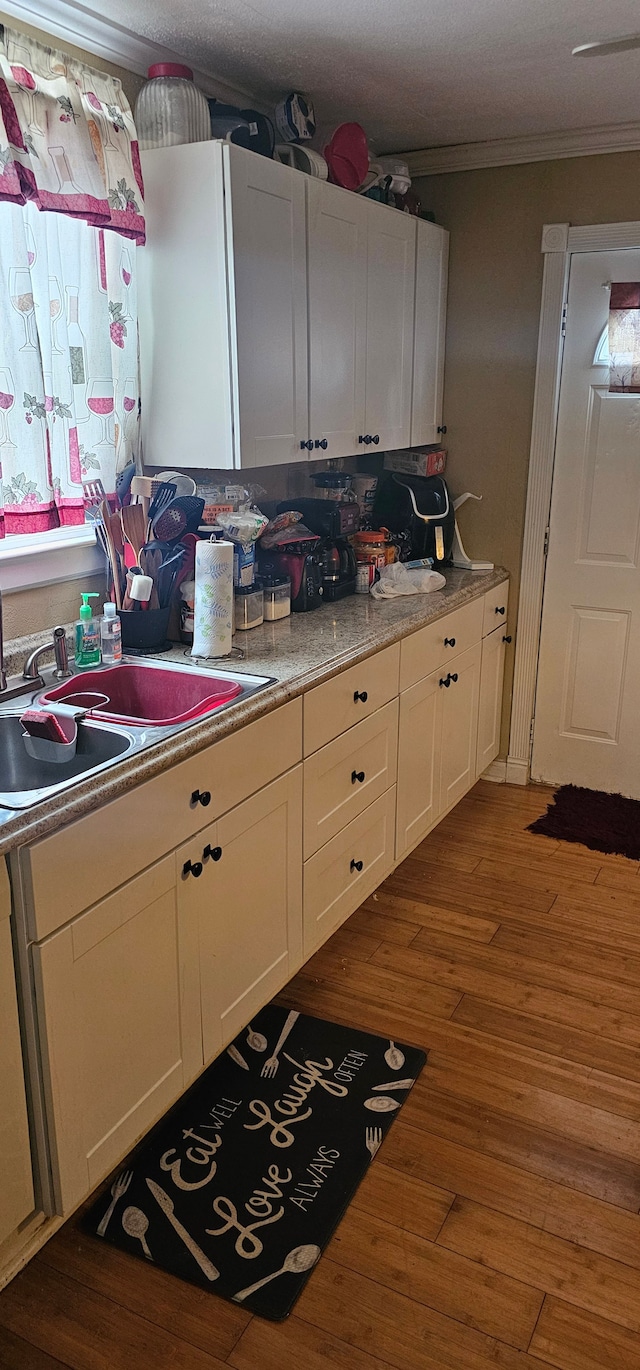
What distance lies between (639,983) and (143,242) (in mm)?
2331

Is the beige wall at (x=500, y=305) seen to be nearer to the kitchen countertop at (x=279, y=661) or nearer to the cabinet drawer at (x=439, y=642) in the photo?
the kitchen countertop at (x=279, y=661)

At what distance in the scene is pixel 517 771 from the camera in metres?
3.92

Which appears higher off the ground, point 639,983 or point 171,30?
point 171,30

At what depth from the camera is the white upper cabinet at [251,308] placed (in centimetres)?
231

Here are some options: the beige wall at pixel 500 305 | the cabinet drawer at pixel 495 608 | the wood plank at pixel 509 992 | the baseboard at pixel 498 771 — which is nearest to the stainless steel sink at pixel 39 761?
the wood plank at pixel 509 992

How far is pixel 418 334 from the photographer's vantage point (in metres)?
3.34

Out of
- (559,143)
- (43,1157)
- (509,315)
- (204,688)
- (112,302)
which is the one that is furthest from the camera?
(509,315)

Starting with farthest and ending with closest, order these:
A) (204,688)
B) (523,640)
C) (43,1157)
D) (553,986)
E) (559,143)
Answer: (523,640), (559,143), (553,986), (204,688), (43,1157)

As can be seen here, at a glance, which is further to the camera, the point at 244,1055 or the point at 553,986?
the point at 553,986

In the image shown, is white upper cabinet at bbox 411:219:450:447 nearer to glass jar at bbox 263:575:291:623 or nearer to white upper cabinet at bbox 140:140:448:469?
white upper cabinet at bbox 140:140:448:469

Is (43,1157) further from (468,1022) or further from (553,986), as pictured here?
(553,986)

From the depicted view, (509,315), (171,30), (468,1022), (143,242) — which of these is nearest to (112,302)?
(143,242)

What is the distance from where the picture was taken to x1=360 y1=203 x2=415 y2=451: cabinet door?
9.75ft

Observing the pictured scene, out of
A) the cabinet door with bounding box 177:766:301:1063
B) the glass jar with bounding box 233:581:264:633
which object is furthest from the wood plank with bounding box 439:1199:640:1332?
the glass jar with bounding box 233:581:264:633
